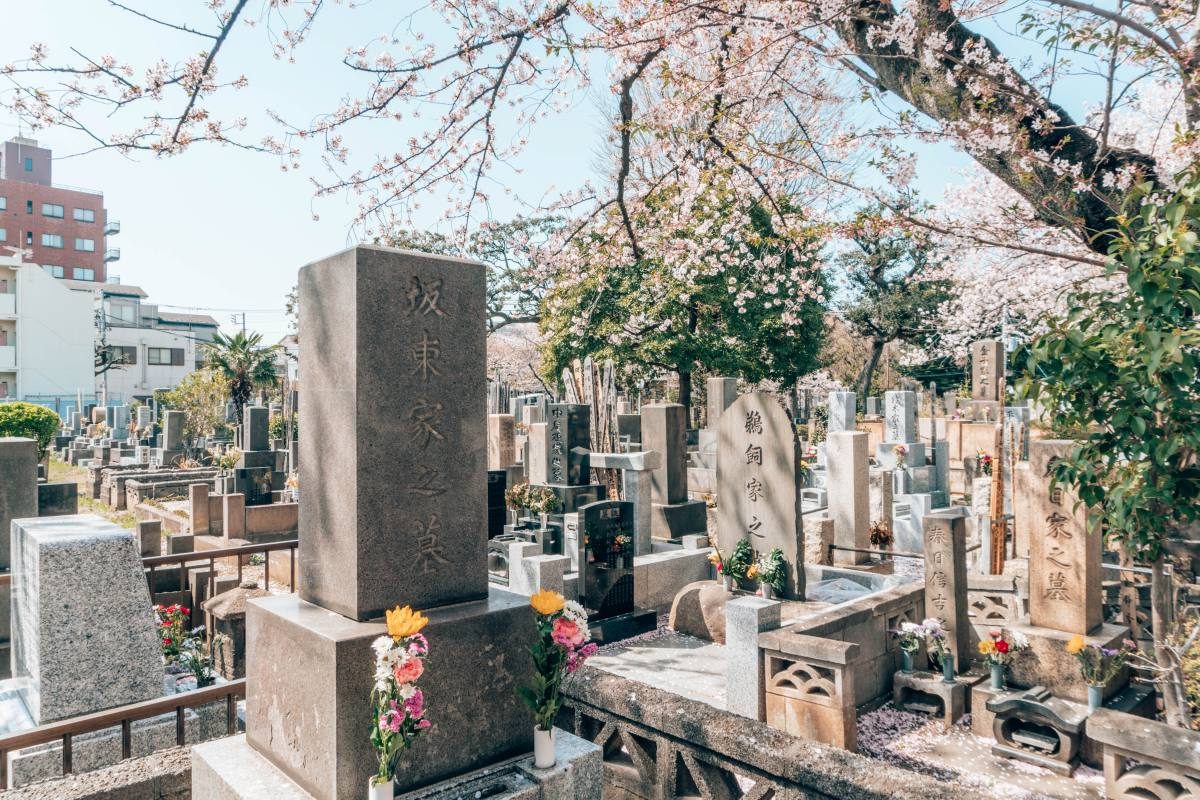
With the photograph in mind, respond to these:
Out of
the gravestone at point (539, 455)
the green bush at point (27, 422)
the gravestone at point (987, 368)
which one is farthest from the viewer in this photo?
the gravestone at point (987, 368)

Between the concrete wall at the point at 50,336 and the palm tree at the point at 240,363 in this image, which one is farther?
the concrete wall at the point at 50,336

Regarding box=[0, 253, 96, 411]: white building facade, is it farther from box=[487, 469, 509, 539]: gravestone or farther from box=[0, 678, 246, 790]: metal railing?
box=[0, 678, 246, 790]: metal railing

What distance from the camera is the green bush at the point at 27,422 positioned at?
57.8 ft

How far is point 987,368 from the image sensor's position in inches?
992

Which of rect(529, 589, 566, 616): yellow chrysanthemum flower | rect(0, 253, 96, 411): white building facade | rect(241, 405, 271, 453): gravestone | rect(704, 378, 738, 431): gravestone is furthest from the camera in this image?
rect(0, 253, 96, 411): white building facade

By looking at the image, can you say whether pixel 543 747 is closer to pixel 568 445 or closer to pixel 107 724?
pixel 107 724

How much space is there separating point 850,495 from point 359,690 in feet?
31.2

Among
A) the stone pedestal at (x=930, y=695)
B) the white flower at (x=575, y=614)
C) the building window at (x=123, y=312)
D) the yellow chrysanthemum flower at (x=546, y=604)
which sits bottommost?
the stone pedestal at (x=930, y=695)

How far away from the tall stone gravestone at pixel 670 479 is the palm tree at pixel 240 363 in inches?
857

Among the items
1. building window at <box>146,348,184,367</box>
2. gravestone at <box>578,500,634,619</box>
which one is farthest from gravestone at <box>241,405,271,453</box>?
building window at <box>146,348,184,367</box>

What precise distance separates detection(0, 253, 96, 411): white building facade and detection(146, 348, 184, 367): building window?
8.59 metres

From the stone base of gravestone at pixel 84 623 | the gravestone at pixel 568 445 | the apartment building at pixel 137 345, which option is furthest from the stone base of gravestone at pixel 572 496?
the apartment building at pixel 137 345

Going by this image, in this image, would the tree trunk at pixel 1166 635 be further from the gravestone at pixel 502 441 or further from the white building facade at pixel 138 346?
the white building facade at pixel 138 346

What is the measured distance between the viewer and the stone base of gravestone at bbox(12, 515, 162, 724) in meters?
4.34
